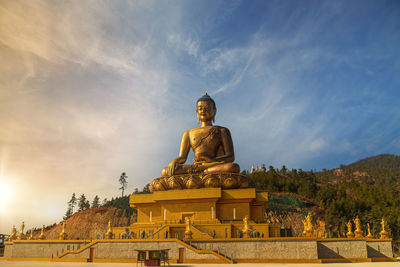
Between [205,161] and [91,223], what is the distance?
79.4 feet

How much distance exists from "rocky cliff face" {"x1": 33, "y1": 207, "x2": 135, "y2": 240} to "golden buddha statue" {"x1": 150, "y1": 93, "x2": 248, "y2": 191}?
1970 centimetres

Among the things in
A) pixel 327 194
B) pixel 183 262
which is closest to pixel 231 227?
pixel 183 262

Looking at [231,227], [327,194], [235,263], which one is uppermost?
[327,194]

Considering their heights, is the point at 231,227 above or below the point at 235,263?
above

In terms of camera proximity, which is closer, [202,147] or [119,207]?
[202,147]

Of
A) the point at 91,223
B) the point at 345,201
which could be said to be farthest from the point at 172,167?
the point at 345,201

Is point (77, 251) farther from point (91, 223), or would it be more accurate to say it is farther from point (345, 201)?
point (345, 201)

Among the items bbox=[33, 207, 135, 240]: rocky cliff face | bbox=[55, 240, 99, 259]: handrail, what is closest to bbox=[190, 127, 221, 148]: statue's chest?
bbox=[55, 240, 99, 259]: handrail

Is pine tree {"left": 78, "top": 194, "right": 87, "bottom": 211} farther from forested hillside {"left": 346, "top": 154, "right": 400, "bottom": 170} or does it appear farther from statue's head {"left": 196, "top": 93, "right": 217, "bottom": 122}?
forested hillside {"left": 346, "top": 154, "right": 400, "bottom": 170}

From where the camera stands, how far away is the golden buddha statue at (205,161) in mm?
19188

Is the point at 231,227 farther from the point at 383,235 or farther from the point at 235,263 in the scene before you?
the point at 383,235

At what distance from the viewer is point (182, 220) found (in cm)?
1862

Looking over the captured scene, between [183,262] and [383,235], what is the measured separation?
33.1 ft

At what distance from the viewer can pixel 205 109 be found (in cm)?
2319
